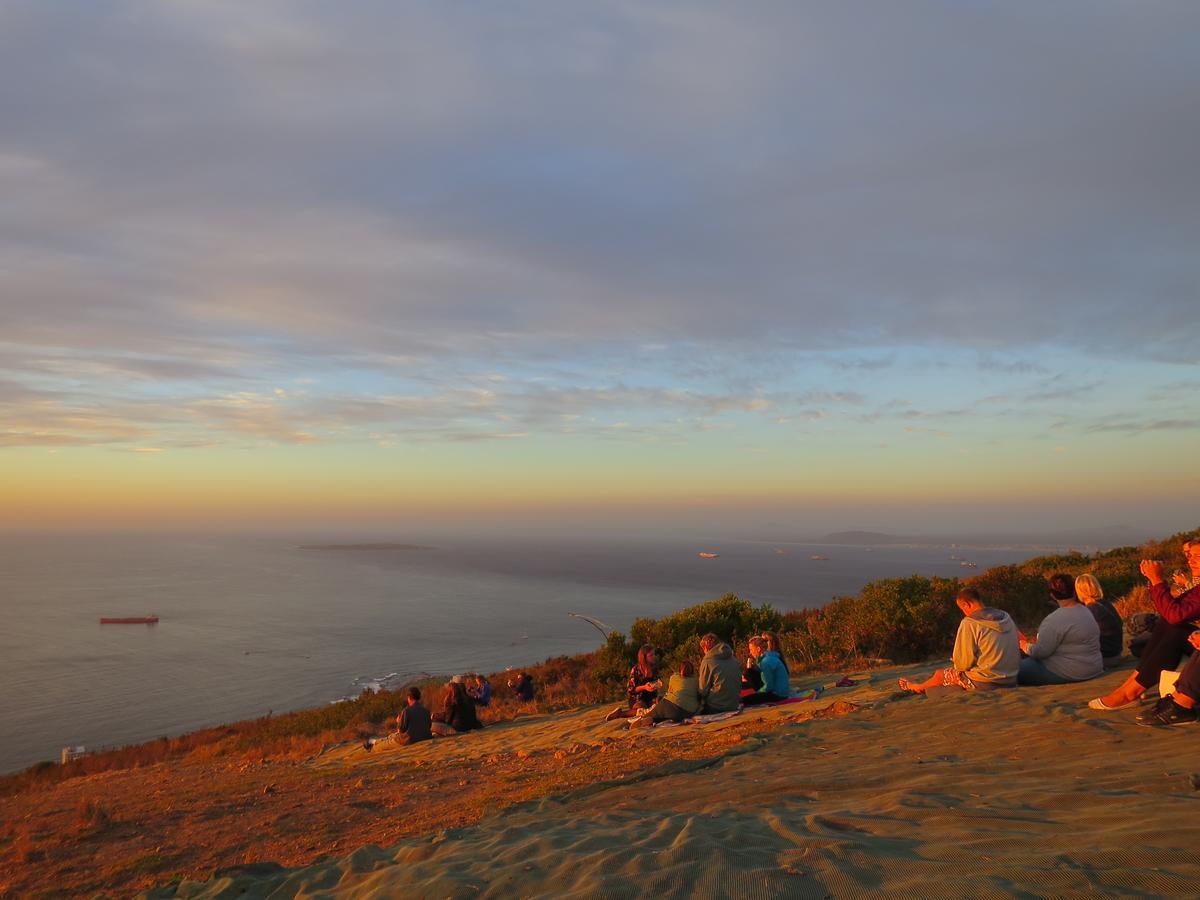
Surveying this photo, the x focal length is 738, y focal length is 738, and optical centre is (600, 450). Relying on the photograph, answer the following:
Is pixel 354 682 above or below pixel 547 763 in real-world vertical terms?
below

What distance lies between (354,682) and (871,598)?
3355 centimetres

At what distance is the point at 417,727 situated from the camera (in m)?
12.8

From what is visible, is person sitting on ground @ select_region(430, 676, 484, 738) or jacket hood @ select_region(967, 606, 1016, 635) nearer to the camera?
jacket hood @ select_region(967, 606, 1016, 635)

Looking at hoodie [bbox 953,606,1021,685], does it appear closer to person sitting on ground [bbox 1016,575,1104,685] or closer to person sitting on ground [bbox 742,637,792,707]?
person sitting on ground [bbox 1016,575,1104,685]

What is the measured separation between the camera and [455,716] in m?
13.5

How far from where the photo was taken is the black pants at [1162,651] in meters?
6.32

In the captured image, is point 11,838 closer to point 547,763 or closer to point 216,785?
point 216,785

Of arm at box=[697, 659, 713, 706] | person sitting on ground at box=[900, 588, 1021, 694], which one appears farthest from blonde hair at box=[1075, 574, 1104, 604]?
arm at box=[697, 659, 713, 706]

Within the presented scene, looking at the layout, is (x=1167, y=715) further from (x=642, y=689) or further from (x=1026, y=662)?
(x=642, y=689)

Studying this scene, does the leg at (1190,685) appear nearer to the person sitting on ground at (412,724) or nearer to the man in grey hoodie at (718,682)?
the man in grey hoodie at (718,682)

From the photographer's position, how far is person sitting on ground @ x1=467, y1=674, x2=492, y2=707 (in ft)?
51.5

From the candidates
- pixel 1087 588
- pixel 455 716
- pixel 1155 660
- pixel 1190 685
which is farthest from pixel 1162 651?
pixel 455 716

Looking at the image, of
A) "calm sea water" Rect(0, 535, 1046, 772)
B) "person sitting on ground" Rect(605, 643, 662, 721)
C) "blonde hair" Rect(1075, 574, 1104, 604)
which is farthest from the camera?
"calm sea water" Rect(0, 535, 1046, 772)

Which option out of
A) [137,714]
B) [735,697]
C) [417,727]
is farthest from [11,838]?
[137,714]
